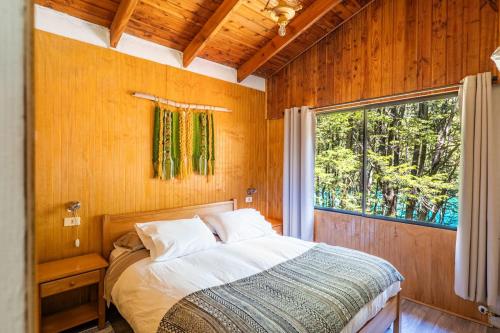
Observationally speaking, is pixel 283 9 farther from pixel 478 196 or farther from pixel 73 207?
pixel 73 207

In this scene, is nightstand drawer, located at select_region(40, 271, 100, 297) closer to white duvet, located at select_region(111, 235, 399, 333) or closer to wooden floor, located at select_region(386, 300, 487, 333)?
white duvet, located at select_region(111, 235, 399, 333)

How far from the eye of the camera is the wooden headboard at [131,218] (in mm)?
Result: 2756

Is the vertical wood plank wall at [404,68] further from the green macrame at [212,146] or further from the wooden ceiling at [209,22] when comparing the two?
the green macrame at [212,146]

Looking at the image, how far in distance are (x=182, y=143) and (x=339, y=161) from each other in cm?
212

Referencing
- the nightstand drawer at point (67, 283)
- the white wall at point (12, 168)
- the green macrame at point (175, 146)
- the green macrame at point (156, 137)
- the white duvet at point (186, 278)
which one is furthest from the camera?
the green macrame at point (175, 146)

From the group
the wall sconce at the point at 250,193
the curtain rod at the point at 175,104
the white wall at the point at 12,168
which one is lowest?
the wall sconce at the point at 250,193

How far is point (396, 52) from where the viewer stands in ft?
10.0

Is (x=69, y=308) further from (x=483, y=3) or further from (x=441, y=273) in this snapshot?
(x=483, y=3)

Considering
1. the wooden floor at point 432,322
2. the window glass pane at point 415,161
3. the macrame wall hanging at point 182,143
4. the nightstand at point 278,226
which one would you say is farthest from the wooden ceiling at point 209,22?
the wooden floor at point 432,322

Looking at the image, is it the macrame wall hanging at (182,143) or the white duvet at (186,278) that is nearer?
the white duvet at (186,278)

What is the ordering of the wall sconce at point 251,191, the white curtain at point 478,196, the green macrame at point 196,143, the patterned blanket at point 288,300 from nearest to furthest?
the patterned blanket at point 288,300 → the white curtain at point 478,196 → the green macrame at point 196,143 → the wall sconce at point 251,191

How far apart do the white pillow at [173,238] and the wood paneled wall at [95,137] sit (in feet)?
1.68

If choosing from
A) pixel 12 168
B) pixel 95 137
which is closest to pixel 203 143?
pixel 95 137

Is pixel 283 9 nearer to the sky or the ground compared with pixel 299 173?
nearer to the sky
